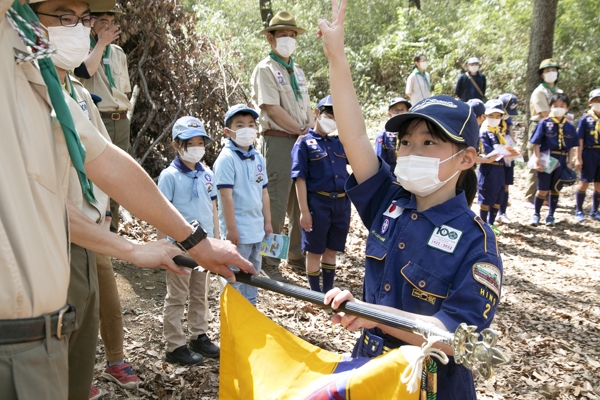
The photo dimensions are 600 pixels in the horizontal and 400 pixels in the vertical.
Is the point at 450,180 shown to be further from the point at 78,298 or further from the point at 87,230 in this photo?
the point at 78,298

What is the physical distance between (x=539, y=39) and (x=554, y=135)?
13.0ft

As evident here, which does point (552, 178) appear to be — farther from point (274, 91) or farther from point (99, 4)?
point (99, 4)

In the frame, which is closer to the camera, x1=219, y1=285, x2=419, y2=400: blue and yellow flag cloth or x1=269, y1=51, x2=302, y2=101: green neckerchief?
x1=219, y1=285, x2=419, y2=400: blue and yellow flag cloth

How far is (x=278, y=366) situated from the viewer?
2354 millimetres

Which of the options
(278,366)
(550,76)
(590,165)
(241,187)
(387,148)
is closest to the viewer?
(278,366)

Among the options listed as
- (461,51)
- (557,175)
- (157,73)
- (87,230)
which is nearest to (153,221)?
(87,230)

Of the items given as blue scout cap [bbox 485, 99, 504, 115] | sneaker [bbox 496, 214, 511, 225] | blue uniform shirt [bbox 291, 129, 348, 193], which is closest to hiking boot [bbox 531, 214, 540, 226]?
sneaker [bbox 496, 214, 511, 225]

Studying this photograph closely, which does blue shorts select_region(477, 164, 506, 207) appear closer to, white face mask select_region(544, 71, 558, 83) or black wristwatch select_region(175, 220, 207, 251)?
white face mask select_region(544, 71, 558, 83)

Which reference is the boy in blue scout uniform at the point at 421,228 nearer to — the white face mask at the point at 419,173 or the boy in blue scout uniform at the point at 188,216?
the white face mask at the point at 419,173

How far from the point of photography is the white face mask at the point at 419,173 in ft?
7.86

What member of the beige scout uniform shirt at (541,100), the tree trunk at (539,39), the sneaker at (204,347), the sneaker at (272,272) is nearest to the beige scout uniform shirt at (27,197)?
the sneaker at (204,347)

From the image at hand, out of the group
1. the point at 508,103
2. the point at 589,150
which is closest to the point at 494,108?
the point at 508,103

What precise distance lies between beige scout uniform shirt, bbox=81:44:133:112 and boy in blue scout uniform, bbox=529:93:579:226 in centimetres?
706

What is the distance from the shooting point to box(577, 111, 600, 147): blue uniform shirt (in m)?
9.89
